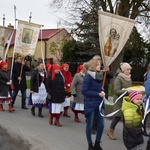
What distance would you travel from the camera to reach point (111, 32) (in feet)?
22.1

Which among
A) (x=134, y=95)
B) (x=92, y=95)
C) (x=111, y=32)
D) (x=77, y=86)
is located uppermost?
(x=111, y=32)

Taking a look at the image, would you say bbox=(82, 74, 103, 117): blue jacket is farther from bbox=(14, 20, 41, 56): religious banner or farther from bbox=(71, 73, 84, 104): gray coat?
bbox=(14, 20, 41, 56): religious banner

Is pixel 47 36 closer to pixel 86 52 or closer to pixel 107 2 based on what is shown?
pixel 86 52

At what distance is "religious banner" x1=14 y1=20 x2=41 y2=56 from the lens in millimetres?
11592

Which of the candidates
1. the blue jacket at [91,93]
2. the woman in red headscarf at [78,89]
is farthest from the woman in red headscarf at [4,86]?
the blue jacket at [91,93]

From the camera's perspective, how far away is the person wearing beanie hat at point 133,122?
491cm

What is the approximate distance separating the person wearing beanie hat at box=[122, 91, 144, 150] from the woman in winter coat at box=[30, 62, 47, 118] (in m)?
5.14

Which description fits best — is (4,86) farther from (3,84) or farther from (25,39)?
(25,39)

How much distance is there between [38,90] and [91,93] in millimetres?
4347

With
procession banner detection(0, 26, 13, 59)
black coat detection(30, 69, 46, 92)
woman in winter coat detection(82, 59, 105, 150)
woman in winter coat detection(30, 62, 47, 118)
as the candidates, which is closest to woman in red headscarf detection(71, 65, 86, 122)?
woman in winter coat detection(30, 62, 47, 118)

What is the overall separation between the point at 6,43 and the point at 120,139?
836 centimetres

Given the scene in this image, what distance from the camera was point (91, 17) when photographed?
63.4 ft

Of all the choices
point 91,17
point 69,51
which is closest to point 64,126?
point 91,17

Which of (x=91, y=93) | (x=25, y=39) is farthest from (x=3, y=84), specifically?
(x=91, y=93)
